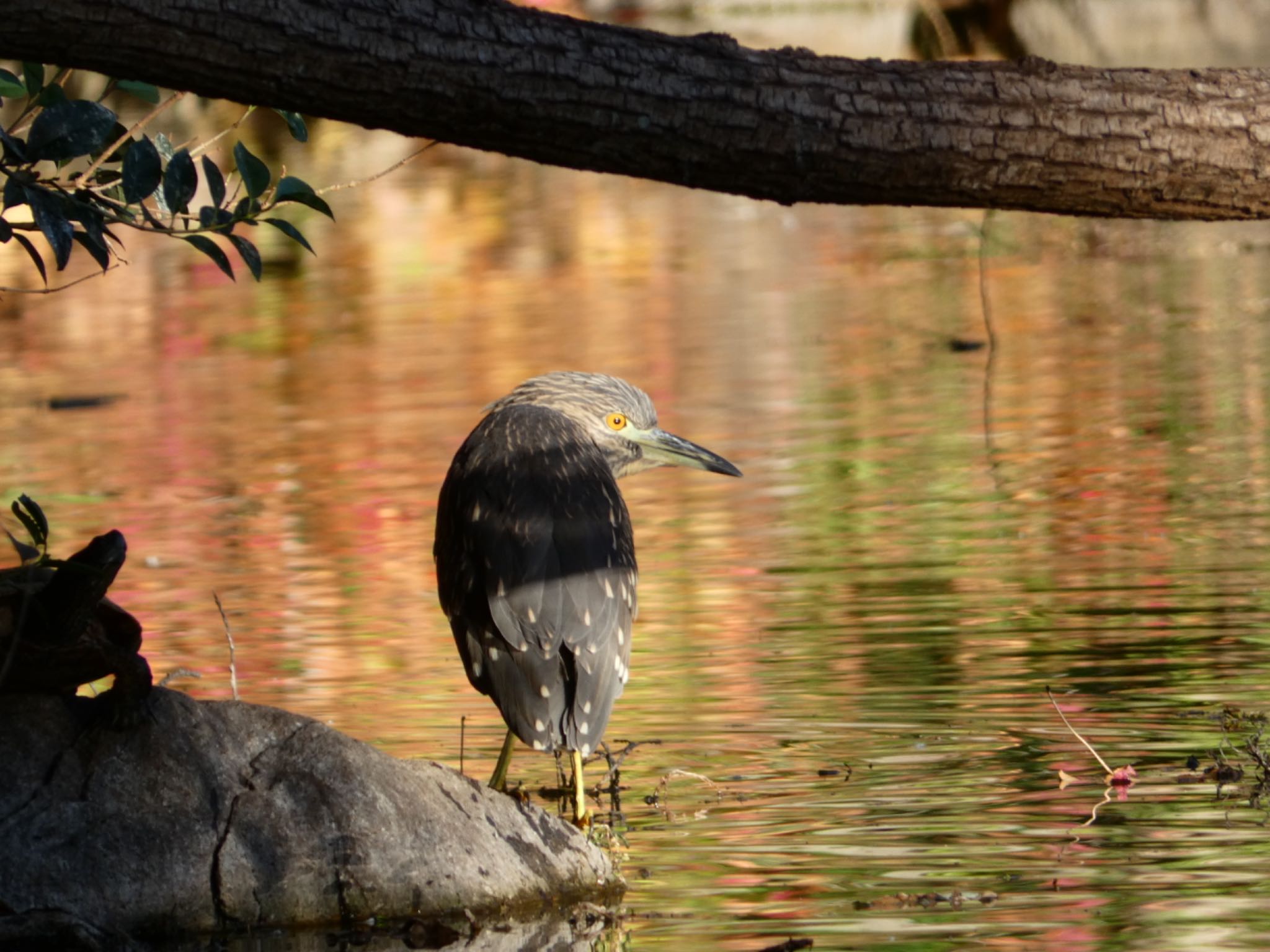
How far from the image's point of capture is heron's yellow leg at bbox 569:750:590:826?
4.86m

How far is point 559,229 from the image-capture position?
1917 centimetres

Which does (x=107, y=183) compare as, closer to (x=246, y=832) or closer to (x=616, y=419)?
(x=246, y=832)

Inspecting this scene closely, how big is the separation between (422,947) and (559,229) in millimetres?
15319

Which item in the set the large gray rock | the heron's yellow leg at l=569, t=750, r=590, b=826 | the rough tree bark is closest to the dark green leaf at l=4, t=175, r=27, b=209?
the rough tree bark

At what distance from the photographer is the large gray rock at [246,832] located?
429 cm

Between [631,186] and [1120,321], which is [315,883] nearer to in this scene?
[1120,321]

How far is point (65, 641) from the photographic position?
4520mm

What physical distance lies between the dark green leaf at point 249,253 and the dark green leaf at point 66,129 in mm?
351

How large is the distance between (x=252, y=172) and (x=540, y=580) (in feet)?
3.56

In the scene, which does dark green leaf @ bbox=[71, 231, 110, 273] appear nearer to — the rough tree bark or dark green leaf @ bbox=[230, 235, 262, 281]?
dark green leaf @ bbox=[230, 235, 262, 281]

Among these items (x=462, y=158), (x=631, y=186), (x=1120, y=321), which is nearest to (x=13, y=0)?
(x=1120, y=321)

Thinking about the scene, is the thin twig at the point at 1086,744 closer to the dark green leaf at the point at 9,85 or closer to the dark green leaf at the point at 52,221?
the dark green leaf at the point at 52,221

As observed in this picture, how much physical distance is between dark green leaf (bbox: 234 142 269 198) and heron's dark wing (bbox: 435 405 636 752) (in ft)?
3.21


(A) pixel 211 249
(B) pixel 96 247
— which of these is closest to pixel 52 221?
(B) pixel 96 247
